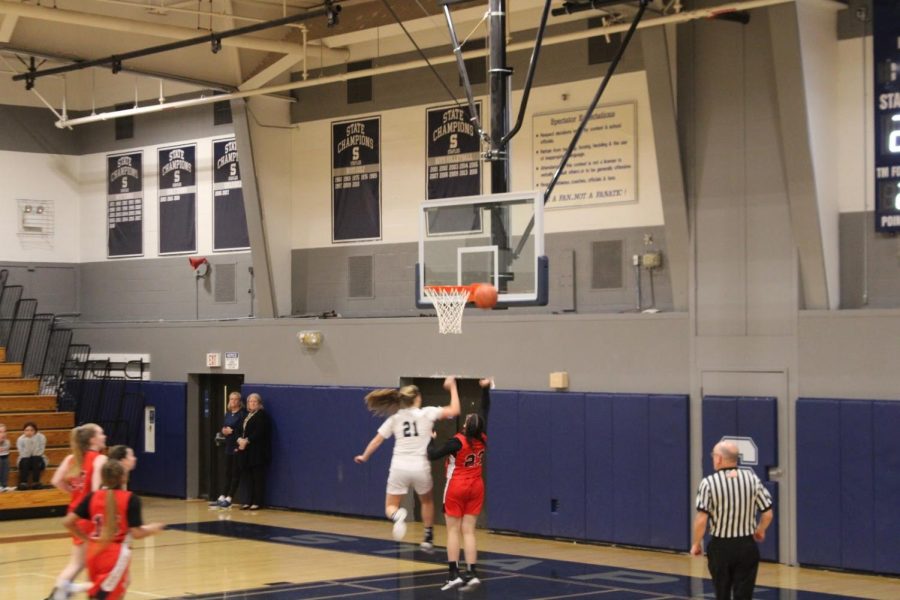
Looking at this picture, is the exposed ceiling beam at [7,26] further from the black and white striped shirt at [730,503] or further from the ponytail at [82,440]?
the black and white striped shirt at [730,503]

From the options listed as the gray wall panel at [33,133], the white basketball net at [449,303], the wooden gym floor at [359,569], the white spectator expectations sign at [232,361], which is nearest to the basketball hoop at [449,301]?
the white basketball net at [449,303]

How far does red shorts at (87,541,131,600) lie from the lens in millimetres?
9227

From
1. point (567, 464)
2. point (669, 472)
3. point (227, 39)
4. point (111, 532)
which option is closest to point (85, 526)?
point (111, 532)

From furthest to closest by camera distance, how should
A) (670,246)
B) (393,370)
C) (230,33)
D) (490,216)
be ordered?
(393,370), (230,33), (670,246), (490,216)

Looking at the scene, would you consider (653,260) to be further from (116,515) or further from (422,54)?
(116,515)

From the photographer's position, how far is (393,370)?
19.8 m

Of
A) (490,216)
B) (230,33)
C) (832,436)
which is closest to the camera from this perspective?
(490,216)

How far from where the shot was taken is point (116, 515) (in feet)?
30.4

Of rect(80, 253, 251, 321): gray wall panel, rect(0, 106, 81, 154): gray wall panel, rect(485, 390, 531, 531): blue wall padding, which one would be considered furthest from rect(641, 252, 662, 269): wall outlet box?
rect(0, 106, 81, 154): gray wall panel

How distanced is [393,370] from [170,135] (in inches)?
291

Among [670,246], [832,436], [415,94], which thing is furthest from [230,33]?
[832,436]

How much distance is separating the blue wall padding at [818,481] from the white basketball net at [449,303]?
4306 mm

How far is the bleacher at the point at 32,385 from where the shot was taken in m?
20.7

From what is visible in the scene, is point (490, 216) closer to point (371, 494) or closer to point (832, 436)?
point (832, 436)
